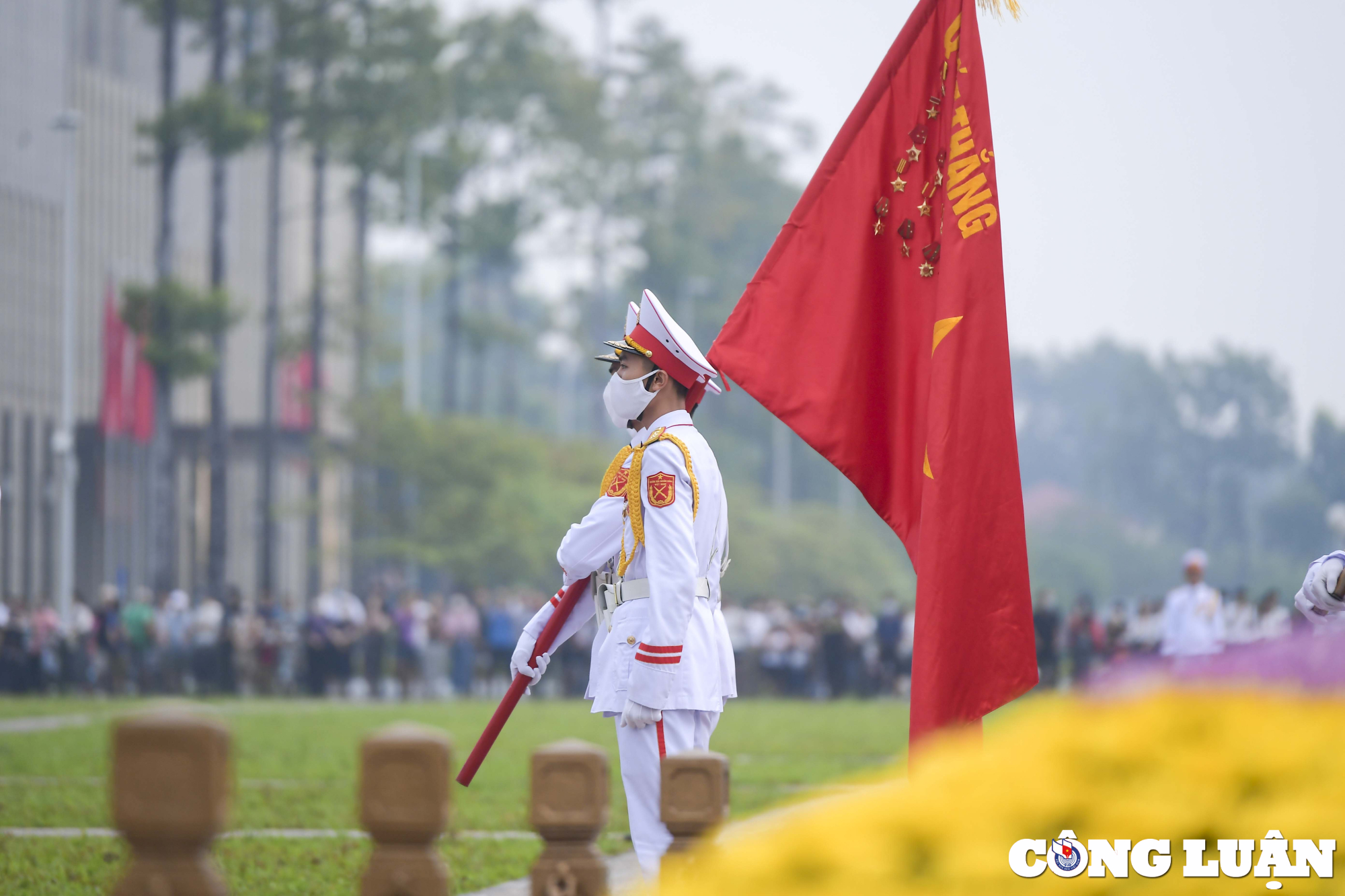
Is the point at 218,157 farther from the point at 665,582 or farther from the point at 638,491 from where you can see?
the point at 665,582

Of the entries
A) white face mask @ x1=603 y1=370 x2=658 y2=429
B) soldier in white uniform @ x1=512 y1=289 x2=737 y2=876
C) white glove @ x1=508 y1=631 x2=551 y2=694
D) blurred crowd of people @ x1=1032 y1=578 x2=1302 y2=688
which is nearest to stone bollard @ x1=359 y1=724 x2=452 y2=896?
soldier in white uniform @ x1=512 y1=289 x2=737 y2=876

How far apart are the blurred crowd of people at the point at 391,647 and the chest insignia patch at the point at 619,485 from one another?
20.5 m

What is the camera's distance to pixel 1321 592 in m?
4.57

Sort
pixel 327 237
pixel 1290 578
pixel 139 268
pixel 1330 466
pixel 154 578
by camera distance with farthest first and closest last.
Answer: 1. pixel 1290 578
2. pixel 1330 466
3. pixel 327 237
4. pixel 139 268
5. pixel 154 578

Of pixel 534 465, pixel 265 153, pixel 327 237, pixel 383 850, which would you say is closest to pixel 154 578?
pixel 534 465

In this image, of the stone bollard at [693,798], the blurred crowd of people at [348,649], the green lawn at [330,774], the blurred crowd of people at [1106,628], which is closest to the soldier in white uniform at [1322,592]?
the green lawn at [330,774]

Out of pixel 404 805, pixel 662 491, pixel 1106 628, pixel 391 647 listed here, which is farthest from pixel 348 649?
pixel 404 805

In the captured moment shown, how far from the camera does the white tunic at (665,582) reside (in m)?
4.88

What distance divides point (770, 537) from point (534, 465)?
500 inches

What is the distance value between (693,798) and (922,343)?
2661 millimetres

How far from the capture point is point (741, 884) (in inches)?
75.2

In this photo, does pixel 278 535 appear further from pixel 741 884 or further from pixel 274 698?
pixel 741 884

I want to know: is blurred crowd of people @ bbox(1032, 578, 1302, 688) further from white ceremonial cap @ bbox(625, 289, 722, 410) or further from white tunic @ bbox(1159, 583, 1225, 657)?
white ceremonial cap @ bbox(625, 289, 722, 410)

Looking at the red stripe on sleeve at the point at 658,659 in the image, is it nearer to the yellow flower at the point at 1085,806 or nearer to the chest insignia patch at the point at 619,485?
the chest insignia patch at the point at 619,485
